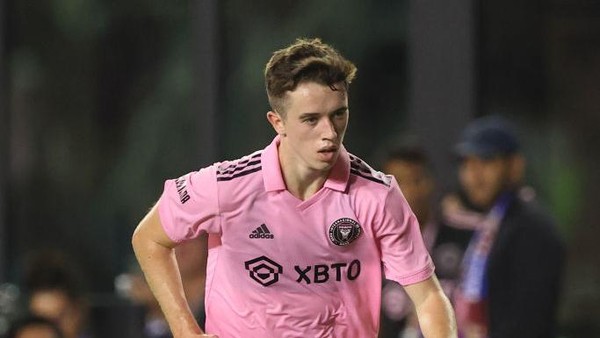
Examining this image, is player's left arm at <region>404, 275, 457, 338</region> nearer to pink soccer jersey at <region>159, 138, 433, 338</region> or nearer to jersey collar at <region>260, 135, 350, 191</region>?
pink soccer jersey at <region>159, 138, 433, 338</region>

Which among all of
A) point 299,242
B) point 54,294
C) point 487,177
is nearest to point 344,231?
point 299,242

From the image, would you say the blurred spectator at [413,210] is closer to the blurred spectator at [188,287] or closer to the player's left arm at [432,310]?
the blurred spectator at [188,287]

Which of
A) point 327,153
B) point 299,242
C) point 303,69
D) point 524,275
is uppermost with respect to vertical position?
point 303,69

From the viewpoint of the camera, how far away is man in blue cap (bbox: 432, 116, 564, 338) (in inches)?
322

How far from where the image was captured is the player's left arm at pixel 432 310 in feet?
20.4

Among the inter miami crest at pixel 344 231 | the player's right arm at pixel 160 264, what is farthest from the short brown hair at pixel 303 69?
the player's right arm at pixel 160 264

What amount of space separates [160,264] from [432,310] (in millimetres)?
953

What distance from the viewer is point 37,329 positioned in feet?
27.3

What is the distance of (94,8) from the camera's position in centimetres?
1247

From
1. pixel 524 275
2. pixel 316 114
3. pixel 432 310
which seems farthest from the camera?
pixel 524 275

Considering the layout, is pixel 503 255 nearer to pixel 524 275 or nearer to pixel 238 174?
pixel 524 275

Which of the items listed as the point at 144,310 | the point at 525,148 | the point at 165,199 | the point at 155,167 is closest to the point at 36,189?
the point at 155,167

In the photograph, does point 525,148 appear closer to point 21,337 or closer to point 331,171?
point 21,337

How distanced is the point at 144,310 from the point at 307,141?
486 centimetres
